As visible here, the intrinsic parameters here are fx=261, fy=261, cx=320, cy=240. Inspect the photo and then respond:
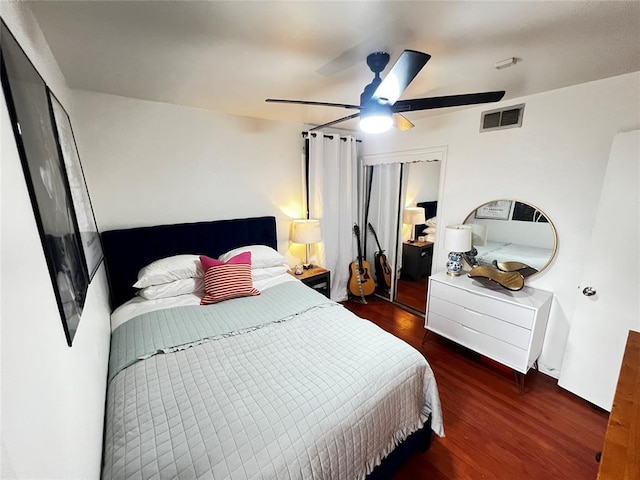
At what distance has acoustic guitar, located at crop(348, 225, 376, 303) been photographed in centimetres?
342

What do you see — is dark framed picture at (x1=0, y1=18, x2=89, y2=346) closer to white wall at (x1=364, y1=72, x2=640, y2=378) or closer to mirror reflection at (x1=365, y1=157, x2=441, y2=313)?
white wall at (x1=364, y1=72, x2=640, y2=378)

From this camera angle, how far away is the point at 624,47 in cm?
132

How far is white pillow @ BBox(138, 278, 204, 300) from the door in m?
2.87

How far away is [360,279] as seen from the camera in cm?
343

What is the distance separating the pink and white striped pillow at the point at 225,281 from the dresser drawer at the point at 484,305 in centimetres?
163

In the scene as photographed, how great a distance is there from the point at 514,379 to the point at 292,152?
295 cm

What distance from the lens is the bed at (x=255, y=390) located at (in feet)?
3.01

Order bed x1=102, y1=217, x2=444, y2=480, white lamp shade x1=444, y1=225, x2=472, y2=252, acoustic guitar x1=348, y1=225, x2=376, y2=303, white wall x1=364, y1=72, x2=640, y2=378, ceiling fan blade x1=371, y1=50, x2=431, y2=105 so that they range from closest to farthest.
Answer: bed x1=102, y1=217, x2=444, y2=480 → ceiling fan blade x1=371, y1=50, x2=431, y2=105 → white wall x1=364, y1=72, x2=640, y2=378 → white lamp shade x1=444, y1=225, x2=472, y2=252 → acoustic guitar x1=348, y1=225, x2=376, y2=303

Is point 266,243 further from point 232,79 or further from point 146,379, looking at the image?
point 146,379

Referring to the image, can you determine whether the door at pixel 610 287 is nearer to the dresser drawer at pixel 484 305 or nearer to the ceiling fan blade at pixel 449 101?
the dresser drawer at pixel 484 305

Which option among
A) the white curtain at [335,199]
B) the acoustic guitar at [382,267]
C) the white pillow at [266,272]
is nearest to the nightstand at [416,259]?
the acoustic guitar at [382,267]

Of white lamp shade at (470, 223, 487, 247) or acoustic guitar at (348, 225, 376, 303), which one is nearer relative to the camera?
white lamp shade at (470, 223, 487, 247)

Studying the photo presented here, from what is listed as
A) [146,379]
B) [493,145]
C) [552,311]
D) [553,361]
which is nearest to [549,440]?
[553,361]

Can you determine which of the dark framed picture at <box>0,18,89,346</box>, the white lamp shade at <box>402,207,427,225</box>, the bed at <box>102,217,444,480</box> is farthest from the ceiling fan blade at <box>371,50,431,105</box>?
the white lamp shade at <box>402,207,427,225</box>
